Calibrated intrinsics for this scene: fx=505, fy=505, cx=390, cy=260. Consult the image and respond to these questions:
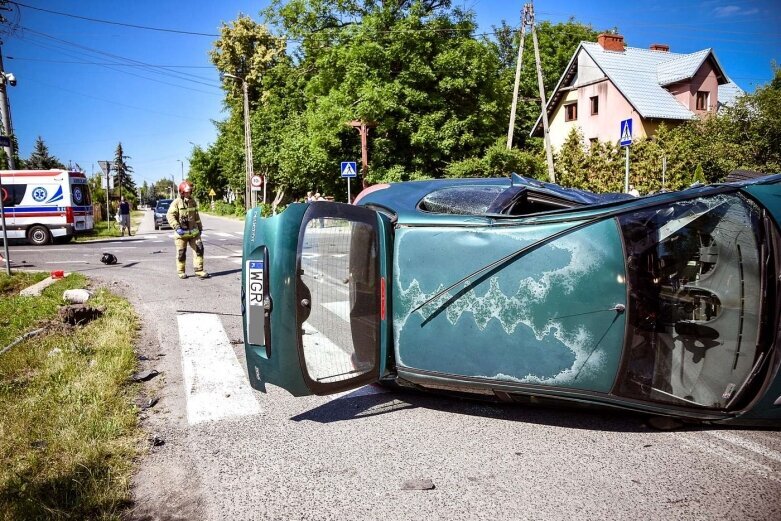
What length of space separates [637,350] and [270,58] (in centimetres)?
4323

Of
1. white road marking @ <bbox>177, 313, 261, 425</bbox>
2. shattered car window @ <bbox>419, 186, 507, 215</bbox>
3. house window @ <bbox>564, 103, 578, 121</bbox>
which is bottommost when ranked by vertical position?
white road marking @ <bbox>177, 313, 261, 425</bbox>

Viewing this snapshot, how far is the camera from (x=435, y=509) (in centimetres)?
250

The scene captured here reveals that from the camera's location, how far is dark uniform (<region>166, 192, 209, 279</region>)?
935 centimetres

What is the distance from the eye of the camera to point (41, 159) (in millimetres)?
74562

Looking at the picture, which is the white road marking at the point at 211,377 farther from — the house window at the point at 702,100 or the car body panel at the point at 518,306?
the house window at the point at 702,100

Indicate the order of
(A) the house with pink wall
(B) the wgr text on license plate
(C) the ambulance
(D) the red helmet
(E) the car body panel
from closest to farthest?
(E) the car body panel → (B) the wgr text on license plate → (D) the red helmet → (C) the ambulance → (A) the house with pink wall

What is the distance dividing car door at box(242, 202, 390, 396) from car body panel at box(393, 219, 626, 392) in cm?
26

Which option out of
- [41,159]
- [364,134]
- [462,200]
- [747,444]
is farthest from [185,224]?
[41,159]

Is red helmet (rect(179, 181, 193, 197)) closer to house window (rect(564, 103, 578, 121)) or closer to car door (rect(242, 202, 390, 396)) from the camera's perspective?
car door (rect(242, 202, 390, 396))

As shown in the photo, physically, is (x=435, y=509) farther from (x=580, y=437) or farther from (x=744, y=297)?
(x=744, y=297)

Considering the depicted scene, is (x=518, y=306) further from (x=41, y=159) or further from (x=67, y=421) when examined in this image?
(x=41, y=159)

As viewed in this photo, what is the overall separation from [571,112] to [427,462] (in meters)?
35.5

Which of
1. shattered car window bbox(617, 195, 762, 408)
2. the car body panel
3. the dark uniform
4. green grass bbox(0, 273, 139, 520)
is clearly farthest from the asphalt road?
the dark uniform

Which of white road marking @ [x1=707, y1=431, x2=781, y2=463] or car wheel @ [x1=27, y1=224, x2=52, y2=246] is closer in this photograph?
white road marking @ [x1=707, y1=431, x2=781, y2=463]
